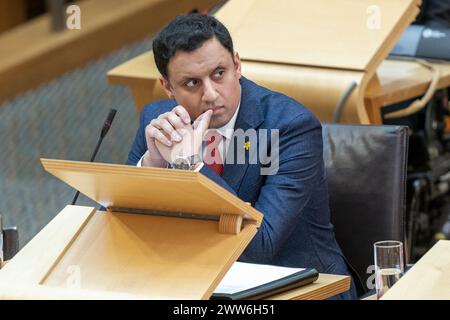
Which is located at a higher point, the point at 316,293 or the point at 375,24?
the point at 375,24

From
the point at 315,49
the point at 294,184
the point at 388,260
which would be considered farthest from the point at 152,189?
the point at 315,49

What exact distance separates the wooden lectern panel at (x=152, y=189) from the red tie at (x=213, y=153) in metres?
0.62

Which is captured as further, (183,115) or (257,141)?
(257,141)

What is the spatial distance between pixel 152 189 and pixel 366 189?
1.06 metres

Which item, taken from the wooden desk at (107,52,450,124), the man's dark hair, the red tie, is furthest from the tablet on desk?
the wooden desk at (107,52,450,124)

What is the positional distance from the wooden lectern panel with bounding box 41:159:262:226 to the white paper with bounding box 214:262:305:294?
6.8 inches

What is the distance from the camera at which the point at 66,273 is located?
229 centimetres

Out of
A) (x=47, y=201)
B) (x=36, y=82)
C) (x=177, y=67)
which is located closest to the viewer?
(x=177, y=67)

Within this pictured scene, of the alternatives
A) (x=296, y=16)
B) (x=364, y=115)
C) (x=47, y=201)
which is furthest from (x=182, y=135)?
(x=47, y=201)

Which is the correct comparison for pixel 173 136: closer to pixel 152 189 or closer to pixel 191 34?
pixel 191 34

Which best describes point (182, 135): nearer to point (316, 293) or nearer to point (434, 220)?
point (316, 293)

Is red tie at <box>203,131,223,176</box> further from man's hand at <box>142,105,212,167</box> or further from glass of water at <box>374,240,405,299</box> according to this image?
glass of water at <box>374,240,405,299</box>
